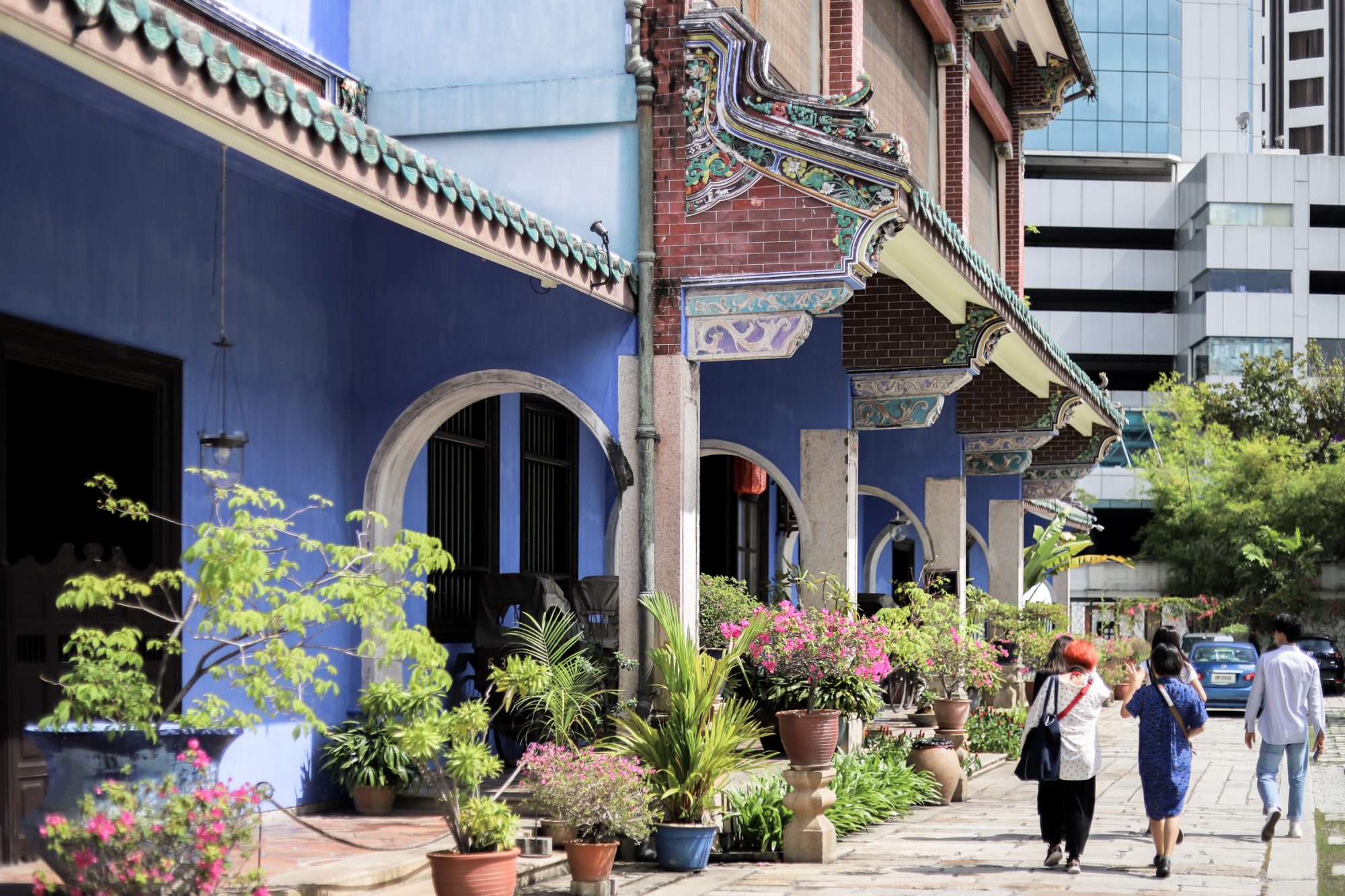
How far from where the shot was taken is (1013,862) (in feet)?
34.3

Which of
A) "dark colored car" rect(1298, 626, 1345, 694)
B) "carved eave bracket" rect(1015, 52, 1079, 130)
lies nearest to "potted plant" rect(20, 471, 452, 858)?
"carved eave bracket" rect(1015, 52, 1079, 130)

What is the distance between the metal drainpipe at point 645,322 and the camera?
10.9 metres

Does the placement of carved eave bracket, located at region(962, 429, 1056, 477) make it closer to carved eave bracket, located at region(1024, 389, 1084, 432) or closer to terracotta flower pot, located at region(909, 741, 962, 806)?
carved eave bracket, located at region(1024, 389, 1084, 432)

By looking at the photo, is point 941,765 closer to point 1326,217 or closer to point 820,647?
point 820,647

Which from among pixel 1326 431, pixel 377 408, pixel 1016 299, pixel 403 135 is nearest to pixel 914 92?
pixel 1016 299

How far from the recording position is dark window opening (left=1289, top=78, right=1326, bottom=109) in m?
79.4

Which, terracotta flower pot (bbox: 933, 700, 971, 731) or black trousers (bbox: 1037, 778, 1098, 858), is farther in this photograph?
terracotta flower pot (bbox: 933, 700, 971, 731)

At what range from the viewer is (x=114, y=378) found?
929cm

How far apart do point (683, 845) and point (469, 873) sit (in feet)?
8.22

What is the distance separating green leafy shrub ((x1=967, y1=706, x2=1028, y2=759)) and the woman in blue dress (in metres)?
6.71

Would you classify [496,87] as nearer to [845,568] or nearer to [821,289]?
[821,289]

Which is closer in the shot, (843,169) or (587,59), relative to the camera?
(843,169)

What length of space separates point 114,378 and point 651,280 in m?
3.64

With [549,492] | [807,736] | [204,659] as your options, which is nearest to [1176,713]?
[807,736]
